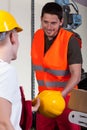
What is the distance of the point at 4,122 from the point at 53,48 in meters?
1.14

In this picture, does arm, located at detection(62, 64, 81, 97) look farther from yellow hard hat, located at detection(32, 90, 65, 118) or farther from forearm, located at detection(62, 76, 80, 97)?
yellow hard hat, located at detection(32, 90, 65, 118)

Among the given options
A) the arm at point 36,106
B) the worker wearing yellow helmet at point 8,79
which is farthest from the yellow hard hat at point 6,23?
the arm at point 36,106

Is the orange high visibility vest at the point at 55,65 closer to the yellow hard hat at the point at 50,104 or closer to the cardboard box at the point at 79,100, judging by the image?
the yellow hard hat at the point at 50,104

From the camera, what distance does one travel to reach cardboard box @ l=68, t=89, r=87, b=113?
1.34 m

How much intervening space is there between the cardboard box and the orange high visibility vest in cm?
72

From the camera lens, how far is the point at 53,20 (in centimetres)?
207

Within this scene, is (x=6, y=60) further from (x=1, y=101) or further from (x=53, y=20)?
(x=53, y=20)

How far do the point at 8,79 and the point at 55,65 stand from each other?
1013 millimetres

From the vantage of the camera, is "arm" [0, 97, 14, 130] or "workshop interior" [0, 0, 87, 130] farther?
"workshop interior" [0, 0, 87, 130]

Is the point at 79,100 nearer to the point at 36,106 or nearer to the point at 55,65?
the point at 36,106

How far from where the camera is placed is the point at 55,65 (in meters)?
2.12

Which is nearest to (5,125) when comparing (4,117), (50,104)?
(4,117)

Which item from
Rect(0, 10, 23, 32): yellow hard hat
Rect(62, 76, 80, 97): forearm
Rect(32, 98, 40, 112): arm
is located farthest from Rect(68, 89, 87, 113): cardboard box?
Rect(62, 76, 80, 97): forearm

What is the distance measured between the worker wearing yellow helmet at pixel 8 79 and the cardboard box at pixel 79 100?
0.30 meters
